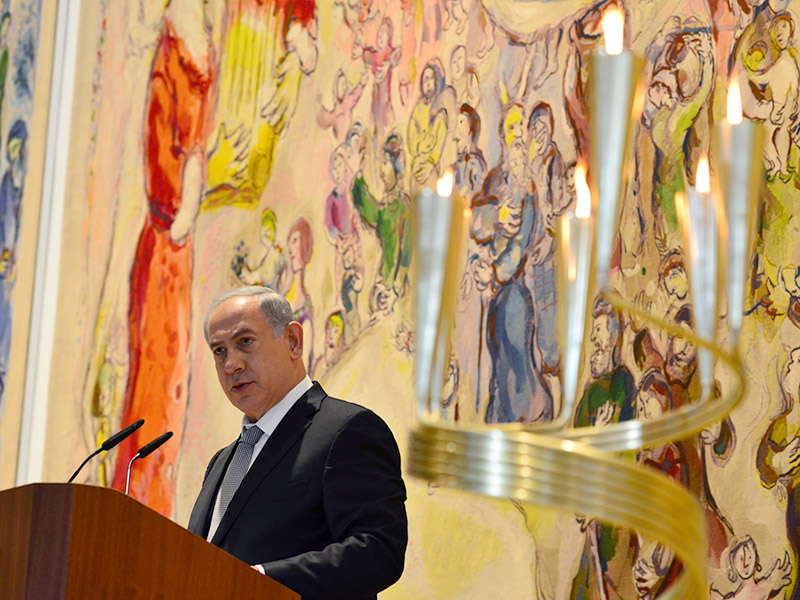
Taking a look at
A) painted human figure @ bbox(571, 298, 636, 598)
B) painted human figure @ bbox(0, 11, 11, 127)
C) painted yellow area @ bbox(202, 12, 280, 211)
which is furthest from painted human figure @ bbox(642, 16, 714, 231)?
painted human figure @ bbox(0, 11, 11, 127)

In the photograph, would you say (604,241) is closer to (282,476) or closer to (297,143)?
(282,476)

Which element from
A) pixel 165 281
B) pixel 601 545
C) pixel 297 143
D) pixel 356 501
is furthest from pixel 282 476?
pixel 165 281

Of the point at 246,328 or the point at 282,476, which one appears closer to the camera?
the point at 282,476

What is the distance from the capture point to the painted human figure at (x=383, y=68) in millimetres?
5184

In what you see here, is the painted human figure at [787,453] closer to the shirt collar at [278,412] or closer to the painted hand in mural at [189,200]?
the shirt collar at [278,412]

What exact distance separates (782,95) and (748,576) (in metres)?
1.57

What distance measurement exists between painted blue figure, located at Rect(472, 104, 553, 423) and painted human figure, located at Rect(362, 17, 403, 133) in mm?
787

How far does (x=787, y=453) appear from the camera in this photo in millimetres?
3477

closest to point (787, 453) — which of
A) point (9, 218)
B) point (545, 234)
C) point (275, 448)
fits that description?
point (545, 234)

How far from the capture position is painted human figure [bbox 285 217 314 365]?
5.31 meters

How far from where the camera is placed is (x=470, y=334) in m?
4.54

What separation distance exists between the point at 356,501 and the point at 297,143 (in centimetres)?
286

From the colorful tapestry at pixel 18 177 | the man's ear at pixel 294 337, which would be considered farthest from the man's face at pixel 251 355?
the colorful tapestry at pixel 18 177

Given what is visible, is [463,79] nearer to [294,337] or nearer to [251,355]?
[294,337]
